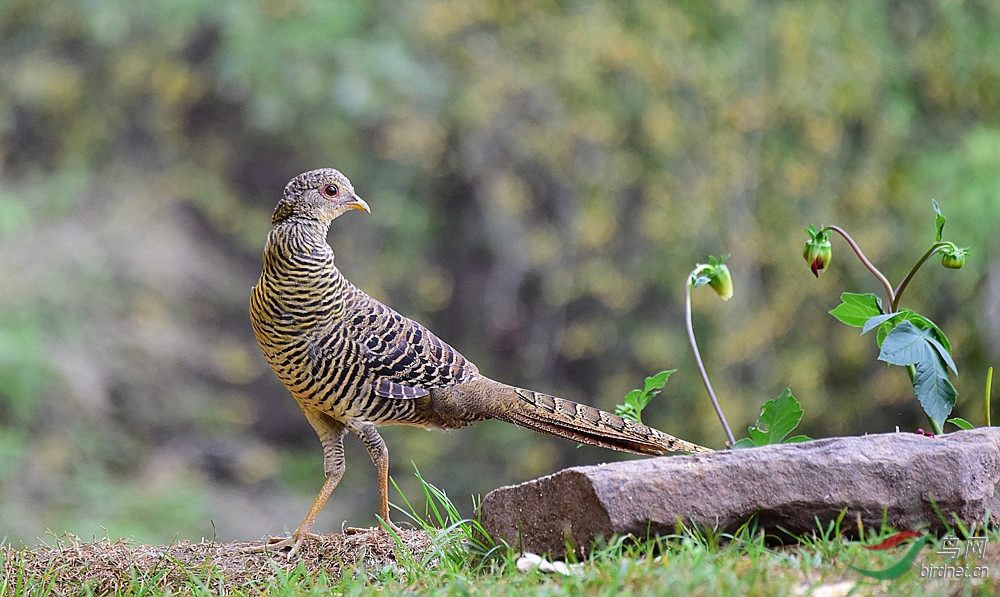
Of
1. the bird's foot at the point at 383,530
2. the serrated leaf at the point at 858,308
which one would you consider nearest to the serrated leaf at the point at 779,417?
the serrated leaf at the point at 858,308

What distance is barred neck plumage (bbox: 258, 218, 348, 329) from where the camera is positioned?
3537mm

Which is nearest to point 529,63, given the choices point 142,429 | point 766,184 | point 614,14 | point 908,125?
point 614,14

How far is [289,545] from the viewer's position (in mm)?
3582

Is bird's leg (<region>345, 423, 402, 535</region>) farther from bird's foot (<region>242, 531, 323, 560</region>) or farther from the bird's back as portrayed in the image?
bird's foot (<region>242, 531, 323, 560</region>)

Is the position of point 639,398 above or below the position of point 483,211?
below

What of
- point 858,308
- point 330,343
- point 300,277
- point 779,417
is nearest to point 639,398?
point 779,417

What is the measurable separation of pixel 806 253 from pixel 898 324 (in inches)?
15.3

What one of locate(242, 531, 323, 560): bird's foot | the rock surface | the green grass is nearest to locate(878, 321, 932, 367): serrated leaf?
the rock surface

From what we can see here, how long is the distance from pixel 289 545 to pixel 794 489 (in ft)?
5.96

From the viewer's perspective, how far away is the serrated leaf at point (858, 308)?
3391mm

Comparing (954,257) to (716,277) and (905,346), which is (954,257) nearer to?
(905,346)

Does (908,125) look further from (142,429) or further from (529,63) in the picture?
(142,429)

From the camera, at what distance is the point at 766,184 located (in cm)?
775

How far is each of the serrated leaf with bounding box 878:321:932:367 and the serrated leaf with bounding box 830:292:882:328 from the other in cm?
18
